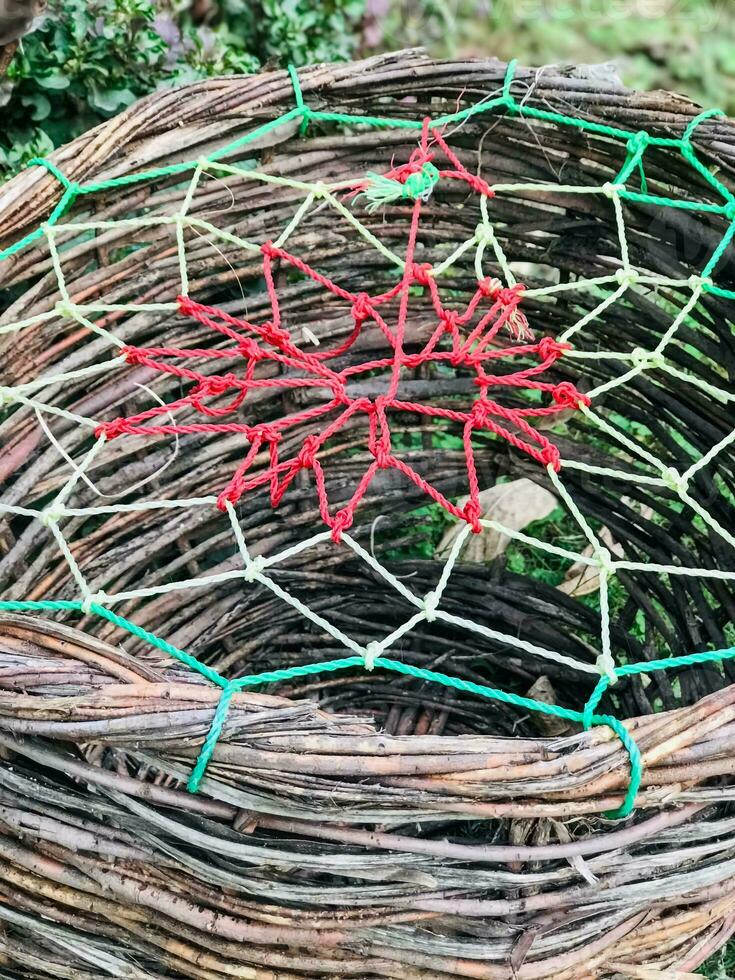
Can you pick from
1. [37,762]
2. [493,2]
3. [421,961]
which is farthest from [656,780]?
[493,2]

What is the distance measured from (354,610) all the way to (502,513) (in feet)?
0.81

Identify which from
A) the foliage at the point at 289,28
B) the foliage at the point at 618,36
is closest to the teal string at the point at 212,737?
→ the foliage at the point at 289,28

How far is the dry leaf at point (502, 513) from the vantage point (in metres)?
1.35

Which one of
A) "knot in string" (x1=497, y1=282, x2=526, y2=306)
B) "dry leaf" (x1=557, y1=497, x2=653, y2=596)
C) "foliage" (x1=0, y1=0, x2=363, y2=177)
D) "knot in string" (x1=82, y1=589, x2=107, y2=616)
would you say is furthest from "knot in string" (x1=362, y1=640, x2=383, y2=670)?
"foliage" (x1=0, y1=0, x2=363, y2=177)

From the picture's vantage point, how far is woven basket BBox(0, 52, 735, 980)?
24.6 inches

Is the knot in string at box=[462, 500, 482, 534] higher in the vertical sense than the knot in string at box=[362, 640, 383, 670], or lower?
higher

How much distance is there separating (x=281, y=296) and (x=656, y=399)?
17.8 inches

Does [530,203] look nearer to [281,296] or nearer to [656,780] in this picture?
[281,296]

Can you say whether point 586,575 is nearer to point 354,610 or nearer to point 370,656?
point 354,610

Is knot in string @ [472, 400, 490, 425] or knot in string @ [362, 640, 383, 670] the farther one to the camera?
knot in string @ [472, 400, 490, 425]

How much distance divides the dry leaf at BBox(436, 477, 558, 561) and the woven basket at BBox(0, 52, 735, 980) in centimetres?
2

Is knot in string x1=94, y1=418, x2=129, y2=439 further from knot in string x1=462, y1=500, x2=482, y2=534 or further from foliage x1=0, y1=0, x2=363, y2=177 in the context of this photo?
foliage x1=0, y1=0, x2=363, y2=177

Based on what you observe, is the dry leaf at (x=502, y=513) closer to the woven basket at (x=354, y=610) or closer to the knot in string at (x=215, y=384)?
the woven basket at (x=354, y=610)

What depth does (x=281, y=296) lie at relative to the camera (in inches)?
46.4
